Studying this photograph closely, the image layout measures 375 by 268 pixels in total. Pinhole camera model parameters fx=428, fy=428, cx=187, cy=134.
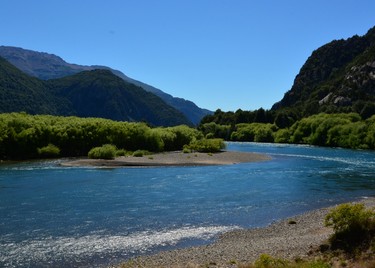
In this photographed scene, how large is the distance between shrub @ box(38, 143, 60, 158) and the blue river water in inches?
1044

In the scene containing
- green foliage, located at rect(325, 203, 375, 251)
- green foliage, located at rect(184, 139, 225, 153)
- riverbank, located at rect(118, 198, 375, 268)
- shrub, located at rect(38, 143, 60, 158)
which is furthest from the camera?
green foliage, located at rect(184, 139, 225, 153)

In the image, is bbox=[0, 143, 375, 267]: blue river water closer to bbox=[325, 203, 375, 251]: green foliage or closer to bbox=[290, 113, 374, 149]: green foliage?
bbox=[325, 203, 375, 251]: green foliage

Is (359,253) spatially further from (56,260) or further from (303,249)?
(56,260)

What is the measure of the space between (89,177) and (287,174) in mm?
27932

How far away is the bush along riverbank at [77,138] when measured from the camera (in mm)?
88938

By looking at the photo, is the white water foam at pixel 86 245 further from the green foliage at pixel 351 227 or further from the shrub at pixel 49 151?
the shrub at pixel 49 151

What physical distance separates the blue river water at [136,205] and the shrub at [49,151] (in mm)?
26523

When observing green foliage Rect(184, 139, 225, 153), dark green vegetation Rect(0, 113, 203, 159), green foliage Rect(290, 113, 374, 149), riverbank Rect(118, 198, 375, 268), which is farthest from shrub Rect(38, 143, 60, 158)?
green foliage Rect(290, 113, 374, 149)

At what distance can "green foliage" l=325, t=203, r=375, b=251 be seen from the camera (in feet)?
67.2

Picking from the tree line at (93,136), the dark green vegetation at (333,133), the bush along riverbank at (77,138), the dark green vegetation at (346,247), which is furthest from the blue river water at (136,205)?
the dark green vegetation at (333,133)

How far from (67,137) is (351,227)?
3339 inches

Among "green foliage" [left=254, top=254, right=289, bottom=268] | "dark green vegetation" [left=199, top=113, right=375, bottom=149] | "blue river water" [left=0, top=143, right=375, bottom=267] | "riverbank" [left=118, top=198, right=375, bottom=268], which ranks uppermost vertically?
"dark green vegetation" [left=199, top=113, right=375, bottom=149]

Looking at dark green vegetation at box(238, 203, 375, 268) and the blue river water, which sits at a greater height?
dark green vegetation at box(238, 203, 375, 268)

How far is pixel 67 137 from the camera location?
9800 centimetres
